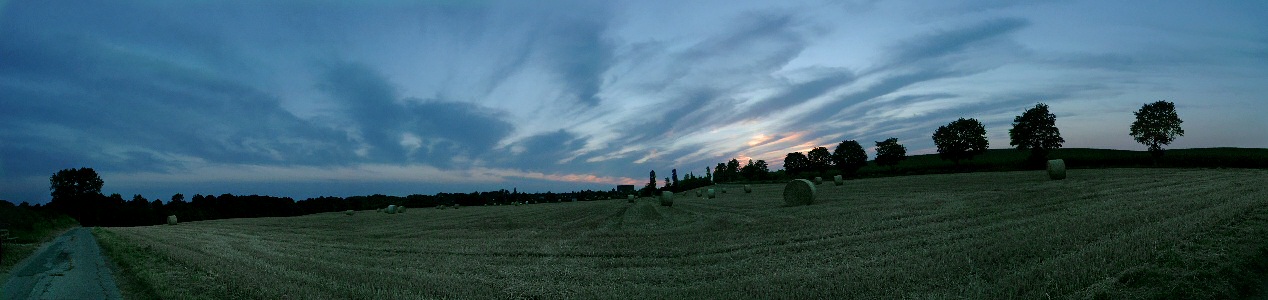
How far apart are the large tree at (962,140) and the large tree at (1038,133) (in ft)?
26.9

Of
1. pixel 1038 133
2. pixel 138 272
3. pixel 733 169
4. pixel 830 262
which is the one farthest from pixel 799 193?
pixel 733 169

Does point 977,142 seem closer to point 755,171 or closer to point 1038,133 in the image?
point 1038,133

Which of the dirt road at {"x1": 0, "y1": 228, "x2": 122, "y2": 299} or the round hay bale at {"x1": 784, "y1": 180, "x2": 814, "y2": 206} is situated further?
the round hay bale at {"x1": 784, "y1": 180, "x2": 814, "y2": 206}

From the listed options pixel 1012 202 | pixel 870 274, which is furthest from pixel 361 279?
pixel 1012 202

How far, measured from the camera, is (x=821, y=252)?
12.1m

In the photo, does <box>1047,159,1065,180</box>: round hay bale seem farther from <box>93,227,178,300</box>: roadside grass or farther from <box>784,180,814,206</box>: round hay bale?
<box>93,227,178,300</box>: roadside grass

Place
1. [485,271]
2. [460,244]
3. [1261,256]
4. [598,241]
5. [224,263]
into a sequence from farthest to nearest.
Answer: [460,244], [598,241], [224,263], [485,271], [1261,256]

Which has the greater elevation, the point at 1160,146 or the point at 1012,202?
the point at 1160,146

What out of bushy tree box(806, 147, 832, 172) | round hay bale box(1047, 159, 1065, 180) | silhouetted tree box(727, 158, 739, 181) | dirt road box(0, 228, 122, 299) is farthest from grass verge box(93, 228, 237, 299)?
silhouetted tree box(727, 158, 739, 181)

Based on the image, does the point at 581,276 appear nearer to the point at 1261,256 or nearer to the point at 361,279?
the point at 361,279

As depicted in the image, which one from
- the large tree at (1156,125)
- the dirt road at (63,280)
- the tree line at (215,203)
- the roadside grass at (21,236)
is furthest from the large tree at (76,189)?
the large tree at (1156,125)

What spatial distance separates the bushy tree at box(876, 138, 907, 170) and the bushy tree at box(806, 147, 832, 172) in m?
14.9

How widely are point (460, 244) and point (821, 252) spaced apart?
12339mm

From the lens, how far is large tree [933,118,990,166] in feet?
307
